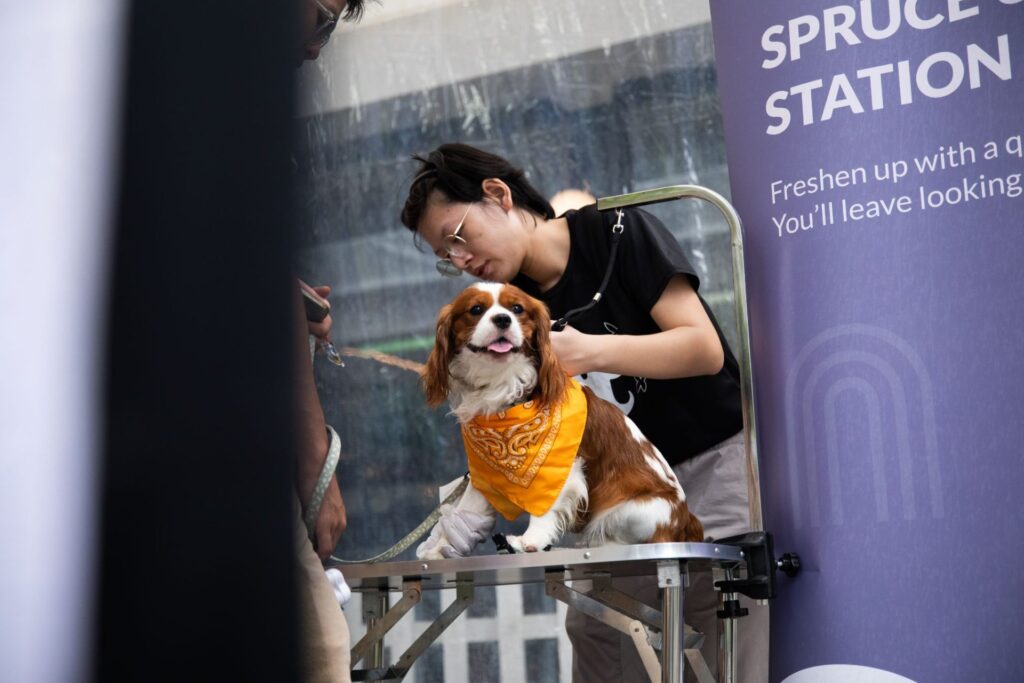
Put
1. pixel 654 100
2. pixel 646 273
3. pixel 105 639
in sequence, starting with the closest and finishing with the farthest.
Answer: pixel 105 639, pixel 646 273, pixel 654 100

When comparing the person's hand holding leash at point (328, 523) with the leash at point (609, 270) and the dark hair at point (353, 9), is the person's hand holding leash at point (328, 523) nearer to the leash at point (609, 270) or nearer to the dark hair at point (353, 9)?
the dark hair at point (353, 9)

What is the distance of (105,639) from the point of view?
40cm

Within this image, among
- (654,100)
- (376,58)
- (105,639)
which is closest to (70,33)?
(105,639)

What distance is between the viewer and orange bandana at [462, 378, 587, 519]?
193 centimetres

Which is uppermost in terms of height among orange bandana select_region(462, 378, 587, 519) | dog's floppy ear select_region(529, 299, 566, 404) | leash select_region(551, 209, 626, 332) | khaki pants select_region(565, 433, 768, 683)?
leash select_region(551, 209, 626, 332)

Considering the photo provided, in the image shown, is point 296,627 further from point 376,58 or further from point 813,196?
point 376,58

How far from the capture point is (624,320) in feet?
7.02

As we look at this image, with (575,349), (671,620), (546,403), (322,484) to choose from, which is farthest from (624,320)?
(322,484)

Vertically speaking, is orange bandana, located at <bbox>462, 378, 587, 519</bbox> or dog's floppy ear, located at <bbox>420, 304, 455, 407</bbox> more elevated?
dog's floppy ear, located at <bbox>420, 304, 455, 407</bbox>

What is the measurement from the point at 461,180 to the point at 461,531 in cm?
73

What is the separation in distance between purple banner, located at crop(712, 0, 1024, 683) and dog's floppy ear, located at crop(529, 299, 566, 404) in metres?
0.35

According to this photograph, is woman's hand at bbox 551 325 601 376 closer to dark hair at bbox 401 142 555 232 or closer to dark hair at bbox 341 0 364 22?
dark hair at bbox 401 142 555 232

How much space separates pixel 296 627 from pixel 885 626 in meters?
1.54

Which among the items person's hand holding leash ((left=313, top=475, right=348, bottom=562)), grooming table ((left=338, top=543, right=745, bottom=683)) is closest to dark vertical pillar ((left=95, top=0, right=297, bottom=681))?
person's hand holding leash ((left=313, top=475, right=348, bottom=562))
